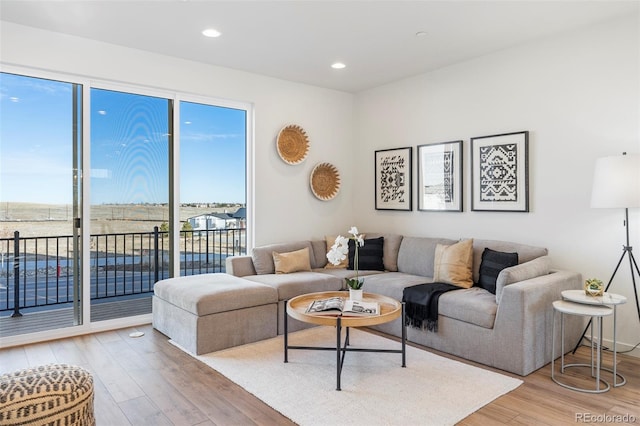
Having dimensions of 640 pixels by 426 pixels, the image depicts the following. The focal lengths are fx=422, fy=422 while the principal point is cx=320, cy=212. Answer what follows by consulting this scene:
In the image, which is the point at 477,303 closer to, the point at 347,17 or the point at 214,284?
the point at 214,284

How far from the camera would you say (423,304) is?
3.62 metres

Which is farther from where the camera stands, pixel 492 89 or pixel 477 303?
pixel 492 89

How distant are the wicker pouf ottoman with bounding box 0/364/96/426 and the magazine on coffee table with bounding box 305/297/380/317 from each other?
148 centimetres

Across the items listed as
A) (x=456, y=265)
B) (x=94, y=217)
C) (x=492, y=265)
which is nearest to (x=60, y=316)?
(x=94, y=217)

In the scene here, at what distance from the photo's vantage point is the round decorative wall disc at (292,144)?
5270mm

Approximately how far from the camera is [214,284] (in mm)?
3861

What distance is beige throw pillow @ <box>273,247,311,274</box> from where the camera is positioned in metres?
4.57

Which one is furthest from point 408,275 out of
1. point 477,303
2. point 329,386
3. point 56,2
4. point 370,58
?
point 56,2

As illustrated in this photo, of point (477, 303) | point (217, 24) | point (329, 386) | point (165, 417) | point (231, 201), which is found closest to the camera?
point (165, 417)

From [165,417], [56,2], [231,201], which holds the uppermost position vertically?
[56,2]

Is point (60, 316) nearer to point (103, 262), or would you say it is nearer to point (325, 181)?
point (103, 262)

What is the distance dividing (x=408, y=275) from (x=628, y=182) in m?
2.14


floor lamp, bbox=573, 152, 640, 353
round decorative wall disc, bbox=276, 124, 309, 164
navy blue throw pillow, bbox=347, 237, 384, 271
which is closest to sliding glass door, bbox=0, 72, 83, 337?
round decorative wall disc, bbox=276, 124, 309, 164

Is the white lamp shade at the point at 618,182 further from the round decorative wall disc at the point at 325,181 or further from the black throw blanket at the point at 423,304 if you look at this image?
the round decorative wall disc at the point at 325,181
